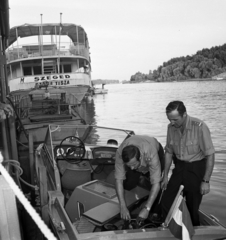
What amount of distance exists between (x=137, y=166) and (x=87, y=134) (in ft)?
11.6

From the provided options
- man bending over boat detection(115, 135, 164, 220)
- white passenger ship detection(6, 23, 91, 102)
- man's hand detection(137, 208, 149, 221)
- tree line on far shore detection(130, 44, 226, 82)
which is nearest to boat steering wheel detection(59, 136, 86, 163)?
man bending over boat detection(115, 135, 164, 220)

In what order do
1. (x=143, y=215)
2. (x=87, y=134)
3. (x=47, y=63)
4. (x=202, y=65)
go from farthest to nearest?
(x=202, y=65) → (x=47, y=63) → (x=87, y=134) → (x=143, y=215)

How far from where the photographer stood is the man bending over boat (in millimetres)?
3736

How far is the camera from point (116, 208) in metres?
3.89

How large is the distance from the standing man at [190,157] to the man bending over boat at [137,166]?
0.24 m

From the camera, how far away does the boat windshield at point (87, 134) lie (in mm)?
6359

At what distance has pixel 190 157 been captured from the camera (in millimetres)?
3912

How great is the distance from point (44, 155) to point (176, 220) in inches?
136

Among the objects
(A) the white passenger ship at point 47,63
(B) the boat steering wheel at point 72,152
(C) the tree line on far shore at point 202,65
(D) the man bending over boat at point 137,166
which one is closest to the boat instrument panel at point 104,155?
(B) the boat steering wheel at point 72,152

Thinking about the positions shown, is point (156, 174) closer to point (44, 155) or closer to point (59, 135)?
point (44, 155)

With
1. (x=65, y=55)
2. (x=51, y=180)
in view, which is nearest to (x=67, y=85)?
(x=65, y=55)

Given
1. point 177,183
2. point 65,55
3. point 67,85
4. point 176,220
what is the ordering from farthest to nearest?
point 65,55 < point 67,85 < point 177,183 < point 176,220

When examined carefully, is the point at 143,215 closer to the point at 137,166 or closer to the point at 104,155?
the point at 137,166

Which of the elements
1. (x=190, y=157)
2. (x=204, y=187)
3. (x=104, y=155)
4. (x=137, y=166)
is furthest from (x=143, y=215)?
(x=104, y=155)
